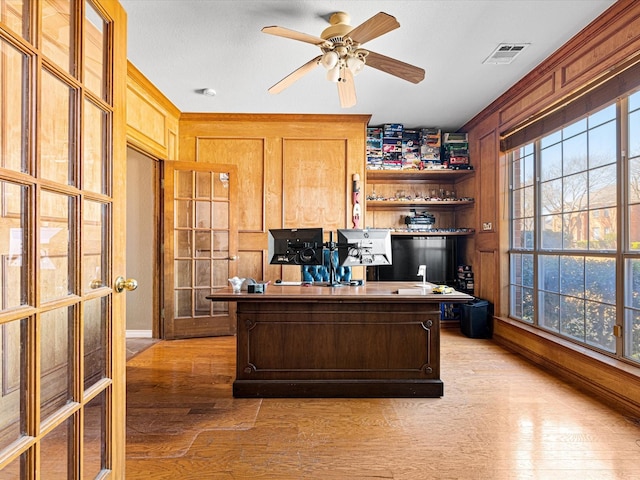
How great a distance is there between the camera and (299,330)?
2.69 meters

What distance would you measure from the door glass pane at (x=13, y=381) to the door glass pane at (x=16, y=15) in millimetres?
775

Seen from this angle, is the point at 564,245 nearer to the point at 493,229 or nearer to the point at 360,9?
the point at 493,229

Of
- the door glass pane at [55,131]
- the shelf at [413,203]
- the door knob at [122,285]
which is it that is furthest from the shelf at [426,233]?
the door glass pane at [55,131]

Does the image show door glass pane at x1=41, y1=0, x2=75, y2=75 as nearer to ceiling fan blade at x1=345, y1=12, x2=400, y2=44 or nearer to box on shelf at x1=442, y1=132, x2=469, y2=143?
ceiling fan blade at x1=345, y1=12, x2=400, y2=44

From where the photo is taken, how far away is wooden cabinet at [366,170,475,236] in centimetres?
519

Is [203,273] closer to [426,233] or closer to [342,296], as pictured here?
[342,296]

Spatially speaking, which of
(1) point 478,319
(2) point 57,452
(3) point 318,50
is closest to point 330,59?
(3) point 318,50

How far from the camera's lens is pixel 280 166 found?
4.75 metres

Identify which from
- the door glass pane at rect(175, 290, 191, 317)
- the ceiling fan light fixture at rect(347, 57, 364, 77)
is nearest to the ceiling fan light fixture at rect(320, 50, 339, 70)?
the ceiling fan light fixture at rect(347, 57, 364, 77)

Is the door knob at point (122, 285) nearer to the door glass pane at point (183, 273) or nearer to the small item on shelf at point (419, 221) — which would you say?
the door glass pane at point (183, 273)

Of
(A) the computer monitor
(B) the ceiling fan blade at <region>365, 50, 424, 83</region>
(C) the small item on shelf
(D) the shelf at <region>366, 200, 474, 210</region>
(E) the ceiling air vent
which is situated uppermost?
(E) the ceiling air vent

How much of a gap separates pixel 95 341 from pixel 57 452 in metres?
0.35

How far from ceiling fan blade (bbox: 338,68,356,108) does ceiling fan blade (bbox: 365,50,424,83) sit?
0.18 m

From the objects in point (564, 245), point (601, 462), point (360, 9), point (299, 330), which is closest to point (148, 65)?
point (360, 9)
